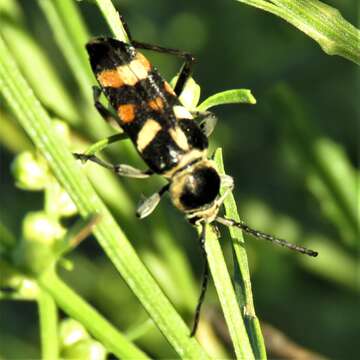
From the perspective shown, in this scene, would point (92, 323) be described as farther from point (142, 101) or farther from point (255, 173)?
point (255, 173)

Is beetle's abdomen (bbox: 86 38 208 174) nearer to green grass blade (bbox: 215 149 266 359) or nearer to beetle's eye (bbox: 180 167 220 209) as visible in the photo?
beetle's eye (bbox: 180 167 220 209)

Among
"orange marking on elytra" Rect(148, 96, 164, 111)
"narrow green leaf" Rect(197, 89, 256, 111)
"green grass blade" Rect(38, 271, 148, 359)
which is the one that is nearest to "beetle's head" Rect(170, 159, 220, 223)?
"orange marking on elytra" Rect(148, 96, 164, 111)

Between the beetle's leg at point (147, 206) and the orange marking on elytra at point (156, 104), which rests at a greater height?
the orange marking on elytra at point (156, 104)

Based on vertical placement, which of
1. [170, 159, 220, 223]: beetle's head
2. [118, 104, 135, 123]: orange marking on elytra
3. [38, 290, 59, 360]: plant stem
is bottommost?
[38, 290, 59, 360]: plant stem

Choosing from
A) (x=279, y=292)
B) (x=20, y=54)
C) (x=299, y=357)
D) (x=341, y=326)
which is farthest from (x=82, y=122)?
(x=341, y=326)

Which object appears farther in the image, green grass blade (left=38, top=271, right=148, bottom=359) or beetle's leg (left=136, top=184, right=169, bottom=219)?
beetle's leg (left=136, top=184, right=169, bottom=219)

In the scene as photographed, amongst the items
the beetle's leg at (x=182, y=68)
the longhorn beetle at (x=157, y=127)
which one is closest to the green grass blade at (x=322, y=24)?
the beetle's leg at (x=182, y=68)

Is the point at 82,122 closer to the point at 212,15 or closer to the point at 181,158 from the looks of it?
the point at 181,158

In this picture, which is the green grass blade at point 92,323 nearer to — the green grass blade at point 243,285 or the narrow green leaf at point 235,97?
the green grass blade at point 243,285
